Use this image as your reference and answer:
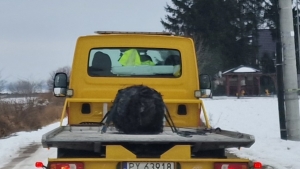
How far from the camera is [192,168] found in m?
5.62

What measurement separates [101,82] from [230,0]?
53.4 metres

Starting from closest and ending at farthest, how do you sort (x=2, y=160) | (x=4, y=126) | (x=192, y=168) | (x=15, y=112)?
1. (x=192, y=168)
2. (x=2, y=160)
3. (x=4, y=126)
4. (x=15, y=112)

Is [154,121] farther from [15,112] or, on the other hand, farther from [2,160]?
[15,112]

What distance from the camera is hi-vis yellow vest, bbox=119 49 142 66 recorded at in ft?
27.3

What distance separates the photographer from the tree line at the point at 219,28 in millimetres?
57125

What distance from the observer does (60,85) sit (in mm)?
8383

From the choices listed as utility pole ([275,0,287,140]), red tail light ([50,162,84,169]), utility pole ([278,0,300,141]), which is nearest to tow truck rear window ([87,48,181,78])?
red tail light ([50,162,84,169])

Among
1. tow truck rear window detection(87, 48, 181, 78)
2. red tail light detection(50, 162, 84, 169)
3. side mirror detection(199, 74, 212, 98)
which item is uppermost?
tow truck rear window detection(87, 48, 181, 78)

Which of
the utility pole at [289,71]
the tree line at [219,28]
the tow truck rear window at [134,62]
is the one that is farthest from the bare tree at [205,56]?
the tow truck rear window at [134,62]

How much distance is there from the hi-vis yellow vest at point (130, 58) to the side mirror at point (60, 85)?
0.84 metres

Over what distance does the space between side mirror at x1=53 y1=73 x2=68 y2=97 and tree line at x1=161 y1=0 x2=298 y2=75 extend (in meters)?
44.7

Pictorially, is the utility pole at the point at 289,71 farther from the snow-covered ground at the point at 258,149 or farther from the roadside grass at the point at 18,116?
the roadside grass at the point at 18,116

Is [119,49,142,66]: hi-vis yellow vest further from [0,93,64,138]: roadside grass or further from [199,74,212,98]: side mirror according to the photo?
[0,93,64,138]: roadside grass

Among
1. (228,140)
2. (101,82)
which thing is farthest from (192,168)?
(101,82)
